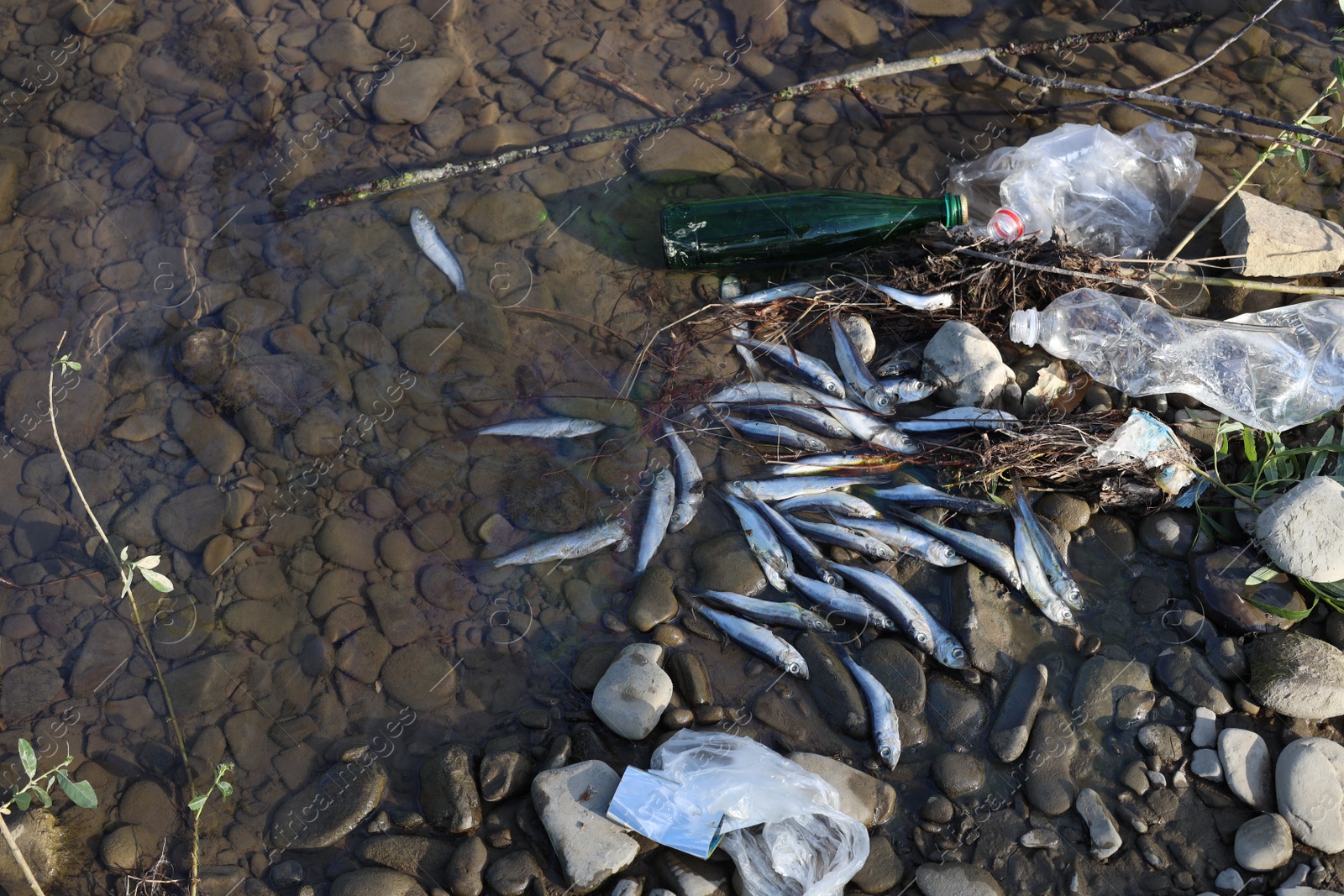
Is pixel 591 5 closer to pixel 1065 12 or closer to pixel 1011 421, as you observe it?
pixel 1065 12

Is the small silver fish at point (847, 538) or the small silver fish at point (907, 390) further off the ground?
the small silver fish at point (907, 390)

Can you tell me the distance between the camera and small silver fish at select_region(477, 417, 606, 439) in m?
4.63

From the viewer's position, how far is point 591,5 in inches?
240

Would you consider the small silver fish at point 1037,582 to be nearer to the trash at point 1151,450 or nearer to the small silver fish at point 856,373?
the trash at point 1151,450

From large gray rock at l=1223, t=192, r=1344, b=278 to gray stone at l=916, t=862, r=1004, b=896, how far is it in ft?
13.3

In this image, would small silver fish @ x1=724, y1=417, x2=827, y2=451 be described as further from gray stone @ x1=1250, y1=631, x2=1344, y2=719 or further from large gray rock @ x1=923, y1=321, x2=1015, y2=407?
gray stone @ x1=1250, y1=631, x2=1344, y2=719

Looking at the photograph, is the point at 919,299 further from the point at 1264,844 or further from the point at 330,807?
the point at 330,807

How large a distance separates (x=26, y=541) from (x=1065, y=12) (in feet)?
26.2

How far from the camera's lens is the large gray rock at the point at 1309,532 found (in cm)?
407

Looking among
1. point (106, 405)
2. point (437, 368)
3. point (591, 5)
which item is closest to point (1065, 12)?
point (591, 5)

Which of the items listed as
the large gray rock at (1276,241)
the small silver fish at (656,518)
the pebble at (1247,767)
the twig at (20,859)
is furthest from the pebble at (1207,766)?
the twig at (20,859)

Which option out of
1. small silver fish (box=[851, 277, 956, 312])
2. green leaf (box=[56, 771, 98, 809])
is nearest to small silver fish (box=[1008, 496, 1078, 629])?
small silver fish (box=[851, 277, 956, 312])

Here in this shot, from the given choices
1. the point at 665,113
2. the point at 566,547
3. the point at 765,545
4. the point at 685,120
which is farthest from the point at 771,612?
the point at 665,113

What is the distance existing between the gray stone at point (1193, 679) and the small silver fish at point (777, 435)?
206 cm
